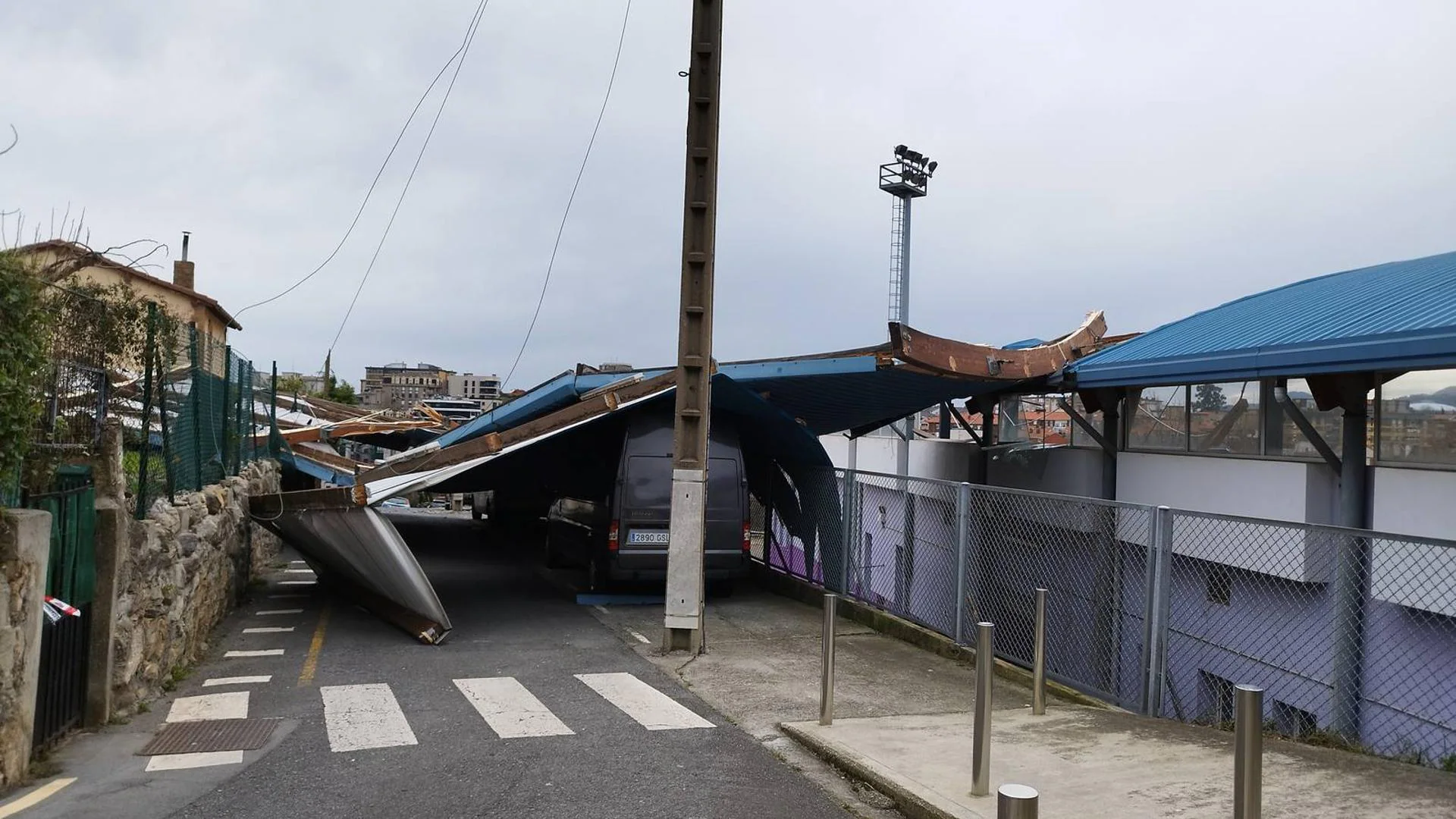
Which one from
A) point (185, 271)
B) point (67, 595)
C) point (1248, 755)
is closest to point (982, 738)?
point (1248, 755)

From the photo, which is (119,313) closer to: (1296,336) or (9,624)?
(9,624)

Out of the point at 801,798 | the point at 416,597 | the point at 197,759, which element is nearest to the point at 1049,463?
the point at 416,597

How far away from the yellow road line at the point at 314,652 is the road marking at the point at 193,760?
2.06m

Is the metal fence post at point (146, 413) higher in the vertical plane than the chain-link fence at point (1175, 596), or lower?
higher

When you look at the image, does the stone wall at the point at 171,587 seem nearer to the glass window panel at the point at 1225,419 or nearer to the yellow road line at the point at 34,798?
the yellow road line at the point at 34,798

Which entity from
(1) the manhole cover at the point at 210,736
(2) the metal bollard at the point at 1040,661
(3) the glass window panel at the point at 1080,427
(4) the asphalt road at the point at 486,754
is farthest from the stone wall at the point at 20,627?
(3) the glass window panel at the point at 1080,427

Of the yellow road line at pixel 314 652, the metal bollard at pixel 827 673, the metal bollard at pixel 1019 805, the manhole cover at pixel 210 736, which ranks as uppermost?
the metal bollard at pixel 1019 805

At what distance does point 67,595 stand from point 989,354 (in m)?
9.84

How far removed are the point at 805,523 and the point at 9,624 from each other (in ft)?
31.0

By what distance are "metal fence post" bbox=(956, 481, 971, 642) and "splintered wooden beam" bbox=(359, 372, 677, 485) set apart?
364 cm

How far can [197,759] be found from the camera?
20.8ft

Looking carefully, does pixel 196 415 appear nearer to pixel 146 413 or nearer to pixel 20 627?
pixel 146 413

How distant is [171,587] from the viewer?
27.8 feet

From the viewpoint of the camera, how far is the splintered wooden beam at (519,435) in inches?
430
